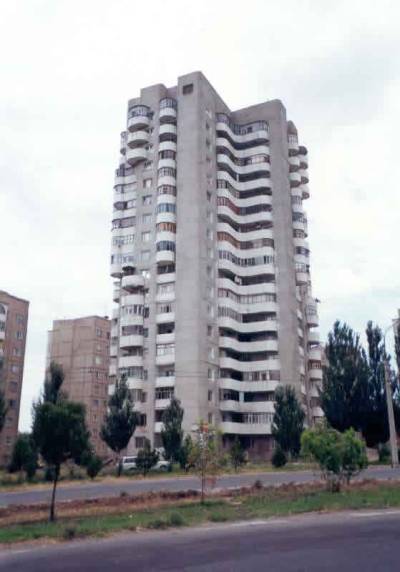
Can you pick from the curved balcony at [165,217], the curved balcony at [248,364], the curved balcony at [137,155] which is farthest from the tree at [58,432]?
the curved balcony at [137,155]

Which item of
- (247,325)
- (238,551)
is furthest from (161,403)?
(238,551)

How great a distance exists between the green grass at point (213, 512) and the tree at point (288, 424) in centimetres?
2668

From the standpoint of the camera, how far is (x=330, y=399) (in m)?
50.0

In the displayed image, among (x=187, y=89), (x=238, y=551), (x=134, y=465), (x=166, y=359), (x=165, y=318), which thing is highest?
(x=187, y=89)

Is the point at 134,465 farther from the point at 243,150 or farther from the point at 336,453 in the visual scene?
the point at 243,150

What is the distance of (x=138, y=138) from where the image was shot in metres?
73.4

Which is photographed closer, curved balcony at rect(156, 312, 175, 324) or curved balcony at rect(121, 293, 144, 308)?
curved balcony at rect(156, 312, 175, 324)

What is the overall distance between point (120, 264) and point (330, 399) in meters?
33.5

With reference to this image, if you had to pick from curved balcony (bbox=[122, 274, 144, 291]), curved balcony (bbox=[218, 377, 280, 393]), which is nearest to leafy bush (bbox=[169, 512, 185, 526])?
curved balcony (bbox=[218, 377, 280, 393])

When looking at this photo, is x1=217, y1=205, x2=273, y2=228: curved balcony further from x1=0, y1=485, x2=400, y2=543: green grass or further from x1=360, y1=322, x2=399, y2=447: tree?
x1=0, y1=485, x2=400, y2=543: green grass

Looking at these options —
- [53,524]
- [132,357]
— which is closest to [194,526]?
[53,524]

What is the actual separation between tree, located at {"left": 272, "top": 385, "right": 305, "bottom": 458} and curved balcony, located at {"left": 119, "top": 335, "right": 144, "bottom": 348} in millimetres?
20018

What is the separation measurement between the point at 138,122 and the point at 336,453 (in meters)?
61.4

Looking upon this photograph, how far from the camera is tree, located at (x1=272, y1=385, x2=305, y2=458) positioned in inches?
1946
